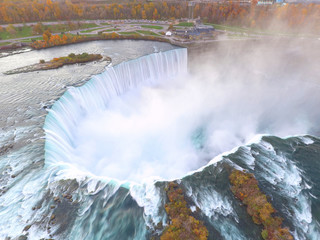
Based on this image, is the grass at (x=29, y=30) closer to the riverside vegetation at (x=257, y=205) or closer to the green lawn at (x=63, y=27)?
the green lawn at (x=63, y=27)

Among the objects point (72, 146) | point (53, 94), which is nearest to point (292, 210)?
point (72, 146)

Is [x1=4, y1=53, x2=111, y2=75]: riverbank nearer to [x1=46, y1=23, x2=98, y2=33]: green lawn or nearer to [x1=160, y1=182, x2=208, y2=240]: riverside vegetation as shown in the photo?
[x1=46, y1=23, x2=98, y2=33]: green lawn

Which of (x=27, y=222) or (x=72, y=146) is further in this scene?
(x=72, y=146)

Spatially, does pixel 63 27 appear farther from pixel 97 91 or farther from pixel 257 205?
pixel 257 205

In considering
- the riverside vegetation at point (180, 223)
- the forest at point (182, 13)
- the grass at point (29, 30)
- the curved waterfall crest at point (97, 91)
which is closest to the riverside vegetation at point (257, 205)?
the riverside vegetation at point (180, 223)

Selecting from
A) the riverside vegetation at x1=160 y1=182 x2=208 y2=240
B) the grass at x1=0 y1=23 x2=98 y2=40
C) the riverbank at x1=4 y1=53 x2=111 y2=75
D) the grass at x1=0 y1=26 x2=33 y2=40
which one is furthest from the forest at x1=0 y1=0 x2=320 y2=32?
the riverside vegetation at x1=160 y1=182 x2=208 y2=240

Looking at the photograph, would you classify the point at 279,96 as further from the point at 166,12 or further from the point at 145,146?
the point at 166,12
